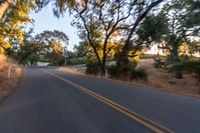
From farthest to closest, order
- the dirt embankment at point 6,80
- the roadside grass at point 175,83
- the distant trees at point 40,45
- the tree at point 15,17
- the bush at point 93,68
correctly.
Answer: the distant trees at point 40,45, the bush at point 93,68, the tree at point 15,17, the roadside grass at point 175,83, the dirt embankment at point 6,80

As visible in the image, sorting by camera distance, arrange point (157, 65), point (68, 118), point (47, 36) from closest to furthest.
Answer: point (68, 118)
point (157, 65)
point (47, 36)

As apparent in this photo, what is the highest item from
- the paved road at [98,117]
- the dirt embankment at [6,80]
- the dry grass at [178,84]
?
the dirt embankment at [6,80]

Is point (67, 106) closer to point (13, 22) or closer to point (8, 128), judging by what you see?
point (8, 128)

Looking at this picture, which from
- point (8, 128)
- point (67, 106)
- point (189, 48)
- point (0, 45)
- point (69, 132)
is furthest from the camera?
point (189, 48)

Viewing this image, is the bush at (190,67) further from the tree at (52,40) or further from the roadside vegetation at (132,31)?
the tree at (52,40)

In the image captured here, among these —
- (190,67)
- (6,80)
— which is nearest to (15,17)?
(6,80)

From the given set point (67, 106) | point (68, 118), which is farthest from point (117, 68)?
point (68, 118)

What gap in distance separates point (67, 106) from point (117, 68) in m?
20.6

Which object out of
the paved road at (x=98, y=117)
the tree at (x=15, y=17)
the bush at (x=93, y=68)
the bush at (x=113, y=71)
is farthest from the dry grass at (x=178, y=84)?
the tree at (x=15, y=17)

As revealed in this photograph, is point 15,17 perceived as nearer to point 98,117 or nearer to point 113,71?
point 113,71

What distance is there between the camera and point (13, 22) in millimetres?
27688

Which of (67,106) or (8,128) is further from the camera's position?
(67,106)

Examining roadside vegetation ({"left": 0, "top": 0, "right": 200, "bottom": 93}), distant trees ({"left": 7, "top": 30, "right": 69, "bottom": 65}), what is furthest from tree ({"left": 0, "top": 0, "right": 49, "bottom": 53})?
distant trees ({"left": 7, "top": 30, "right": 69, "bottom": 65})

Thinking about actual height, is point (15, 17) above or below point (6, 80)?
above
